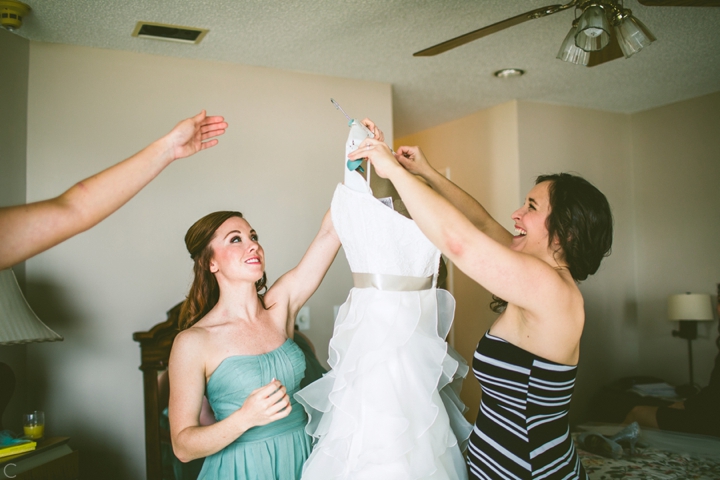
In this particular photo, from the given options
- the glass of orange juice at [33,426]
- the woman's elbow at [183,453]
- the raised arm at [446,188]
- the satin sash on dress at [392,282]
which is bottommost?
the glass of orange juice at [33,426]

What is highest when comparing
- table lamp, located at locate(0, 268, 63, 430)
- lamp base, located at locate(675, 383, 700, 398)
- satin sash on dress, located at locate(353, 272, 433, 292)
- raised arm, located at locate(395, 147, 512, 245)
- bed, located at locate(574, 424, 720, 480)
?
raised arm, located at locate(395, 147, 512, 245)

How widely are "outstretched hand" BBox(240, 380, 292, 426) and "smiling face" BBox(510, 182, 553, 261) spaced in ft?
2.58

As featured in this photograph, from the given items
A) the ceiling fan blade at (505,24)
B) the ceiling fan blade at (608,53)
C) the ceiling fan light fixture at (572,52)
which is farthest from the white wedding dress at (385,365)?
the ceiling fan blade at (608,53)

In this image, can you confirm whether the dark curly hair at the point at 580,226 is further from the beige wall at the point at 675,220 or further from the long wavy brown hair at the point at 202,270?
the beige wall at the point at 675,220

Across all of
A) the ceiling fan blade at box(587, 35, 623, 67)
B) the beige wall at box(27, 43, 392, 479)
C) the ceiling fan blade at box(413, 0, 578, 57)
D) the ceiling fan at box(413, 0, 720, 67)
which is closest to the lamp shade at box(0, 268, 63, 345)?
the beige wall at box(27, 43, 392, 479)

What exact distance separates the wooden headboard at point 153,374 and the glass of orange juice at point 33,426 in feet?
1.44

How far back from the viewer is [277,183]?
126 inches

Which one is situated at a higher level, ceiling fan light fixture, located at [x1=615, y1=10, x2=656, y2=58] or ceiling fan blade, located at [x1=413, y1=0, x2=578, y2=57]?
ceiling fan blade, located at [x1=413, y1=0, x2=578, y2=57]

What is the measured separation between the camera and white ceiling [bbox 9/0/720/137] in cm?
243

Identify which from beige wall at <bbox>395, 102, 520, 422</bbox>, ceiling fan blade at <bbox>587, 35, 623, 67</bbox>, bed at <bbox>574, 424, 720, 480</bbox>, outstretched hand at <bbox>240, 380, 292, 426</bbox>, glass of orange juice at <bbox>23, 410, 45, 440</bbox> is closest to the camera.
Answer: outstretched hand at <bbox>240, 380, 292, 426</bbox>

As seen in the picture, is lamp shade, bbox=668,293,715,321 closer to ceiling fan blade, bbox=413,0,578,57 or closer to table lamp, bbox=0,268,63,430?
ceiling fan blade, bbox=413,0,578,57

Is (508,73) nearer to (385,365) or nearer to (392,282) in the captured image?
(392,282)

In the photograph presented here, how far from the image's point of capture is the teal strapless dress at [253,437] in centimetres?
169

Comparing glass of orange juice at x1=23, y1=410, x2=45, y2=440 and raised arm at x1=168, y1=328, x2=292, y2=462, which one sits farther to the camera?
glass of orange juice at x1=23, y1=410, x2=45, y2=440
